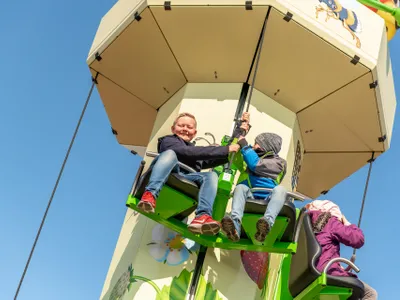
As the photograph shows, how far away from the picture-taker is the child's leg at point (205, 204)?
22.0 ft

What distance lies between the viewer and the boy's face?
7840 millimetres

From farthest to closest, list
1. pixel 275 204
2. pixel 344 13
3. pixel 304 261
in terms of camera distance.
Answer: pixel 344 13 < pixel 304 261 < pixel 275 204

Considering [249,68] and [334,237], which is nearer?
[334,237]

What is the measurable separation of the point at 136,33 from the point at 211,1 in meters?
1.05

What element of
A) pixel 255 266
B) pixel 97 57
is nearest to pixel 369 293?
pixel 255 266

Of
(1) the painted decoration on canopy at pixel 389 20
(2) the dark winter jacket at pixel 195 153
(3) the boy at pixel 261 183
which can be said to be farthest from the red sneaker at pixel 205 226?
(1) the painted decoration on canopy at pixel 389 20

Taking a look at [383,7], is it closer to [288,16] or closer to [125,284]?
[288,16]

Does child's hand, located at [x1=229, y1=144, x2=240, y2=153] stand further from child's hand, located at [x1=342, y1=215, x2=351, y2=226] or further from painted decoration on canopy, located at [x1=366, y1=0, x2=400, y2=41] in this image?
painted decoration on canopy, located at [x1=366, y1=0, x2=400, y2=41]

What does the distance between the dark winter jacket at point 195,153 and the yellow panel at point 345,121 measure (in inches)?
88.1

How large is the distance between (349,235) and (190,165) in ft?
5.73

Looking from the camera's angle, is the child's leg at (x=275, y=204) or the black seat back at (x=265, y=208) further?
the black seat back at (x=265, y=208)

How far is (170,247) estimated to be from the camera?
7.93 m

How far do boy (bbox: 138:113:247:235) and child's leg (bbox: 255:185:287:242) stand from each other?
1.26 feet

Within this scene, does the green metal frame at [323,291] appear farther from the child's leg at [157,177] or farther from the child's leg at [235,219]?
the child's leg at [157,177]
